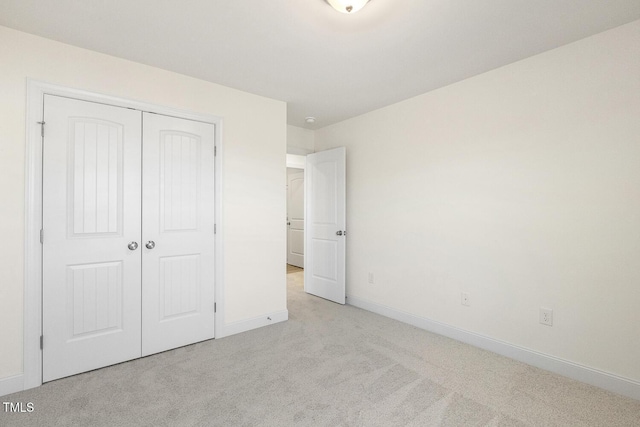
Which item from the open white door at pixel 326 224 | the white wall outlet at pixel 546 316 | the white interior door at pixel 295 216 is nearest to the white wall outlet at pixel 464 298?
the white wall outlet at pixel 546 316

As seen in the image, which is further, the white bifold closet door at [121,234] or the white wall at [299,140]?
the white wall at [299,140]

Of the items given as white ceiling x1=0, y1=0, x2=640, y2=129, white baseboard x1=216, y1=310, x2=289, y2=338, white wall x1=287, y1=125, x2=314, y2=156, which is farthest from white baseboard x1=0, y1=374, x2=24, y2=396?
white wall x1=287, y1=125, x2=314, y2=156

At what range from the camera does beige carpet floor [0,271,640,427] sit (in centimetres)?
179

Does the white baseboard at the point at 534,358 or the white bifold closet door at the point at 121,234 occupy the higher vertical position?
the white bifold closet door at the point at 121,234

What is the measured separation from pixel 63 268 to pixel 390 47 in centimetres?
292

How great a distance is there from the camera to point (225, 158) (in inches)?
118

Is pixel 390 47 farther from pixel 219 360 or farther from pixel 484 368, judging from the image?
pixel 219 360

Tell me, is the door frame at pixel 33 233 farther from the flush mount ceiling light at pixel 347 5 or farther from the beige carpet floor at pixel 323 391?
the flush mount ceiling light at pixel 347 5

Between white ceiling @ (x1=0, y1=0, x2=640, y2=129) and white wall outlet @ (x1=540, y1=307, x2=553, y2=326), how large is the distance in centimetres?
202

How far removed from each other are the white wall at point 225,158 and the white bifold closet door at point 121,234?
147 millimetres

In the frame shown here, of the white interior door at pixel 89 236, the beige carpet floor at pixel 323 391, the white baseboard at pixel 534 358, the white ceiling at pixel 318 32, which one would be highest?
the white ceiling at pixel 318 32

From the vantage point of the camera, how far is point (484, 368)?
7.79ft

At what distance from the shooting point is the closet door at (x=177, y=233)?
2.59 meters

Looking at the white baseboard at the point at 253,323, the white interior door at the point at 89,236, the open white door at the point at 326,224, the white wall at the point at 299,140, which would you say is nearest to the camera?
the white interior door at the point at 89,236
